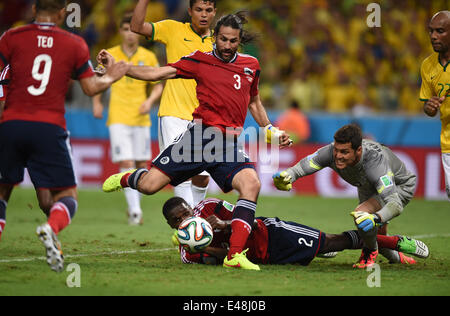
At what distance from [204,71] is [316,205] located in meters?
6.90

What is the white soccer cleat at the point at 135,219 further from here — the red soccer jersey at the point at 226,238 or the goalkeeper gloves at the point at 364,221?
the goalkeeper gloves at the point at 364,221

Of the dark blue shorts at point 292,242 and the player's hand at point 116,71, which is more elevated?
the player's hand at point 116,71

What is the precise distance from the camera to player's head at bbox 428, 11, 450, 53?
7.07 m

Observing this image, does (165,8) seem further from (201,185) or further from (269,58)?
(201,185)

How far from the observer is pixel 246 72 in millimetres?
6715

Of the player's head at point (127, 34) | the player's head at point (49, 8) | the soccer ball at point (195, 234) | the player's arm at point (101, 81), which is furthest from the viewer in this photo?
the player's head at point (127, 34)

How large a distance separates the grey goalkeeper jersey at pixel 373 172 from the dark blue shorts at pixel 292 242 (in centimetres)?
51

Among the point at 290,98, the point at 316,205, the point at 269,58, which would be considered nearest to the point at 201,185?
the point at 316,205

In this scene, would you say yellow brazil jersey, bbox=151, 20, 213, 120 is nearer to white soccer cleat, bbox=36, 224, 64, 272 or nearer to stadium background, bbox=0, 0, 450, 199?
white soccer cleat, bbox=36, 224, 64, 272

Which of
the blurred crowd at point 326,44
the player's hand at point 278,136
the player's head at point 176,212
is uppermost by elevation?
the blurred crowd at point 326,44

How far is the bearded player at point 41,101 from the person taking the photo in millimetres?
5574

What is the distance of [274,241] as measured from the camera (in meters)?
6.45

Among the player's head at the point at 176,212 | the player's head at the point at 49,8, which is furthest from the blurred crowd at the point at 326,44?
the player's head at the point at 49,8

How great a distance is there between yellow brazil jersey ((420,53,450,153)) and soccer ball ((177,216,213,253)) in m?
2.93
